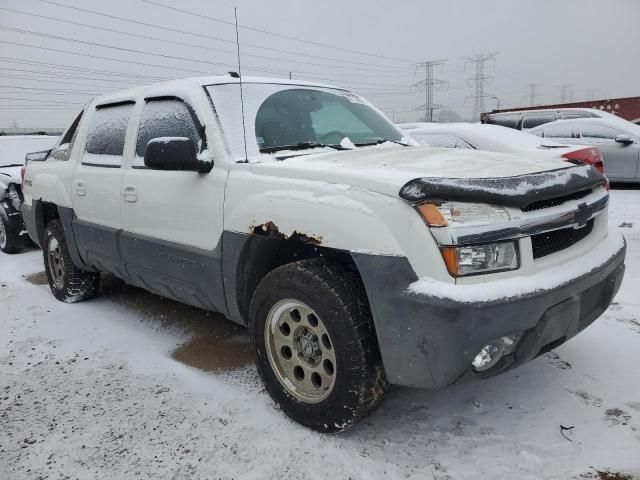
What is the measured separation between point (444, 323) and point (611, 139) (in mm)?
9808

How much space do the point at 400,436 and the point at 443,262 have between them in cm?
99

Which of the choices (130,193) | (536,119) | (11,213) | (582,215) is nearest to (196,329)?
(130,193)

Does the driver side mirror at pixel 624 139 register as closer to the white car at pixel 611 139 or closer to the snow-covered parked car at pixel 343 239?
the white car at pixel 611 139

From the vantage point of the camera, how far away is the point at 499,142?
19.8 ft

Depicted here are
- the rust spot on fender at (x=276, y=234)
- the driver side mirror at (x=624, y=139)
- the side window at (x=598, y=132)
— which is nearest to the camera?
the rust spot on fender at (x=276, y=234)

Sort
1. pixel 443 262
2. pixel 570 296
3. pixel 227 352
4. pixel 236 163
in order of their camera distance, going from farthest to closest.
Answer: pixel 227 352 < pixel 236 163 < pixel 570 296 < pixel 443 262

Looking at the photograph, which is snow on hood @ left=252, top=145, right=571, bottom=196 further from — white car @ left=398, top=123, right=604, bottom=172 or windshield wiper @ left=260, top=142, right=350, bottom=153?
white car @ left=398, top=123, right=604, bottom=172

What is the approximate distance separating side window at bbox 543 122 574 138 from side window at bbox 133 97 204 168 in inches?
360

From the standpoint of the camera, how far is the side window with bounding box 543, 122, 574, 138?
1028cm

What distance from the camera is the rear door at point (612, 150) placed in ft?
31.7

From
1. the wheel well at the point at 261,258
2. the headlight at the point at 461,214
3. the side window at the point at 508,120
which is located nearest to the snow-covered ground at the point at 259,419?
the wheel well at the point at 261,258

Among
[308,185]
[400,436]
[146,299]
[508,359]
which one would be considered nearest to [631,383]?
[508,359]

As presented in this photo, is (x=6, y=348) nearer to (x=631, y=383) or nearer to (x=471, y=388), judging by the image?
(x=471, y=388)

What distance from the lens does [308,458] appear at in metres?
2.31
